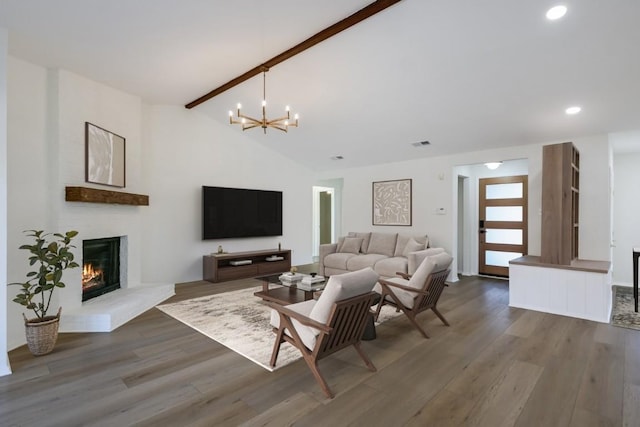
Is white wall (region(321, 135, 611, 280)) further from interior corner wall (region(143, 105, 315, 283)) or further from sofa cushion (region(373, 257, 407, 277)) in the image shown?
interior corner wall (region(143, 105, 315, 283))

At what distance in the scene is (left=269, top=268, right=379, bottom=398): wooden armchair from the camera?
2326mm

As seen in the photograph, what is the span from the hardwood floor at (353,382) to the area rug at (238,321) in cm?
13

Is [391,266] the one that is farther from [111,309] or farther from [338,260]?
[111,309]

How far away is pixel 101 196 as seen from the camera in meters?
3.97

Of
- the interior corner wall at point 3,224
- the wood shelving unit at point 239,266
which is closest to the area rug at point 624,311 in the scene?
the wood shelving unit at point 239,266

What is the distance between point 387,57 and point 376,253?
3.78m

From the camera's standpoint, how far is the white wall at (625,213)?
5.70 metres

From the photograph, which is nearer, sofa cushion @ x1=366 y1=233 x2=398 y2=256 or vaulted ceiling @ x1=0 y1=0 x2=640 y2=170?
vaulted ceiling @ x1=0 y1=0 x2=640 y2=170

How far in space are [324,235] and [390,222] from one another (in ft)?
11.5

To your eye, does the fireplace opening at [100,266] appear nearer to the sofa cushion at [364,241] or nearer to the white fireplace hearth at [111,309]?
the white fireplace hearth at [111,309]

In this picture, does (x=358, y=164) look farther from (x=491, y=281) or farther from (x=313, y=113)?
(x=491, y=281)

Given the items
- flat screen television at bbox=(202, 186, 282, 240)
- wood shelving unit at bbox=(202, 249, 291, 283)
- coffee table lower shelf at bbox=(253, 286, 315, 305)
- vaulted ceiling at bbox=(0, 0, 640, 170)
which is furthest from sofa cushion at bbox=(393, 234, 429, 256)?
flat screen television at bbox=(202, 186, 282, 240)

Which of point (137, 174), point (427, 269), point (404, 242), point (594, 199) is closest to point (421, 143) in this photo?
point (404, 242)

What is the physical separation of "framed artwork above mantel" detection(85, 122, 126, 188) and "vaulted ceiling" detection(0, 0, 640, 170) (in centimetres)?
72
